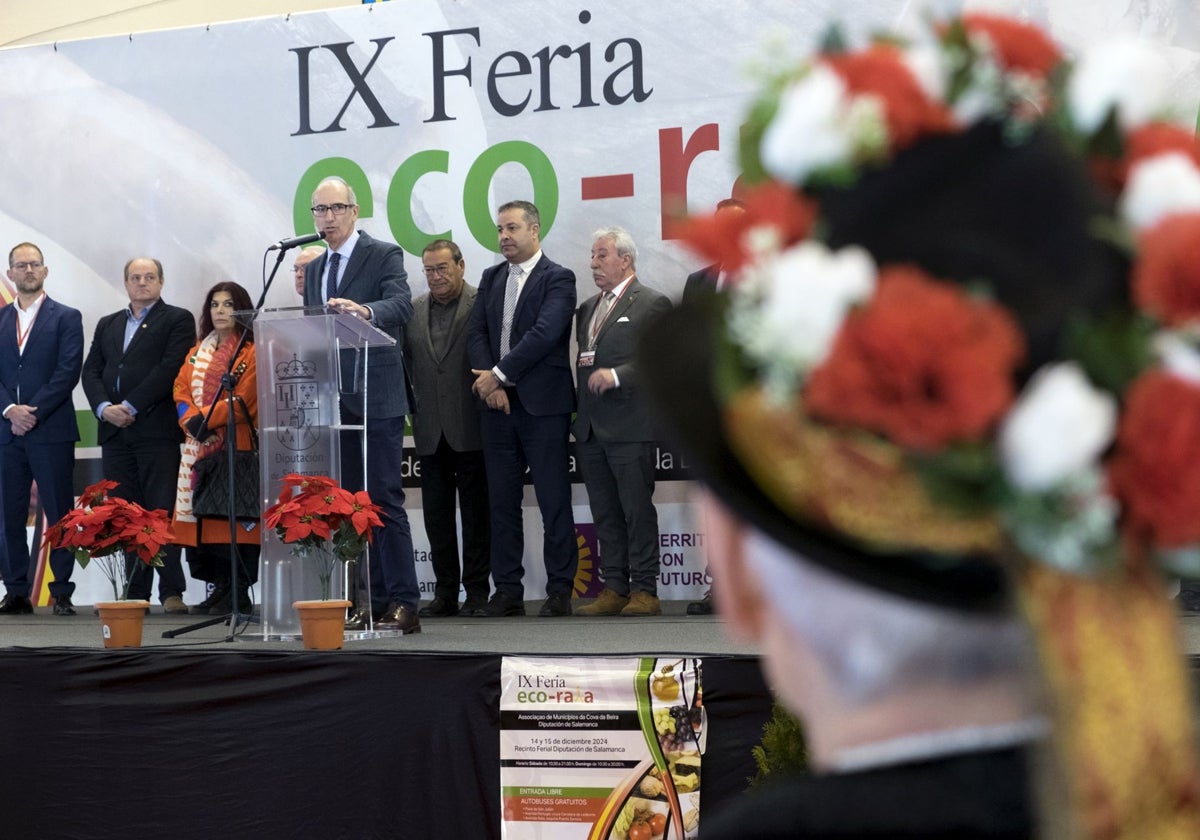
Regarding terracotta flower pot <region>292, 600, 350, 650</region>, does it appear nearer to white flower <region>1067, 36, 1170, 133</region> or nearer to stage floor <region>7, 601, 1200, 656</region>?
stage floor <region>7, 601, 1200, 656</region>

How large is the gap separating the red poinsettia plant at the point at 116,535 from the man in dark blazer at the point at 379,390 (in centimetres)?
70

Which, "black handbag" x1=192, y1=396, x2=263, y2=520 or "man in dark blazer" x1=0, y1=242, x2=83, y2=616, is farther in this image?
"man in dark blazer" x1=0, y1=242, x2=83, y2=616

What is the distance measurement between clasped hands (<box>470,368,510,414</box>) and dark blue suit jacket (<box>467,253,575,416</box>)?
6 centimetres

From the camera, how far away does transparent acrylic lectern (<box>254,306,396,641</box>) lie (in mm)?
4672

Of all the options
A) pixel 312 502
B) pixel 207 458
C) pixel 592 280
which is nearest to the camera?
pixel 312 502

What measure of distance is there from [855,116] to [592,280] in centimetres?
599

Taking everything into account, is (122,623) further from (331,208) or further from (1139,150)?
(1139,150)

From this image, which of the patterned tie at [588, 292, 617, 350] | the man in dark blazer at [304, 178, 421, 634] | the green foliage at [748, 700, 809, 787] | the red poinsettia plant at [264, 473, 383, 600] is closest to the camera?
the green foliage at [748, 700, 809, 787]

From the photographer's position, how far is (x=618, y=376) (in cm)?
580

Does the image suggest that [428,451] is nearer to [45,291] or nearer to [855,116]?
[45,291]

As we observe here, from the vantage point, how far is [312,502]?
14.5 ft

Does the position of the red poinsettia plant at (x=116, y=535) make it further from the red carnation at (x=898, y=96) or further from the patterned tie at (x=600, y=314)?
the red carnation at (x=898, y=96)

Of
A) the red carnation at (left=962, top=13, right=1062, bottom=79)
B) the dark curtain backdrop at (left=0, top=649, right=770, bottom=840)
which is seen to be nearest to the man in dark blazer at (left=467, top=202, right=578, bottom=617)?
the dark curtain backdrop at (left=0, top=649, right=770, bottom=840)

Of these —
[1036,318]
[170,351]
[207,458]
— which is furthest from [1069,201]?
[170,351]
